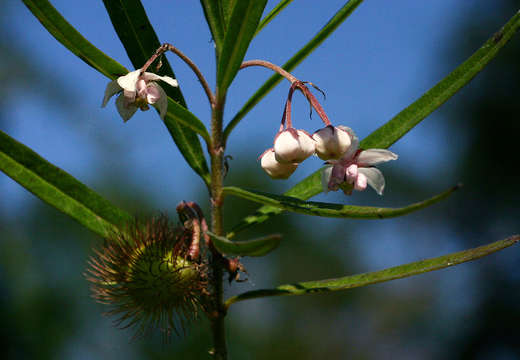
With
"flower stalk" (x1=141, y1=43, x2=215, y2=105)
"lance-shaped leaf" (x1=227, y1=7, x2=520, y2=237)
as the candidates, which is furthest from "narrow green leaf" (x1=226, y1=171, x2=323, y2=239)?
"flower stalk" (x1=141, y1=43, x2=215, y2=105)

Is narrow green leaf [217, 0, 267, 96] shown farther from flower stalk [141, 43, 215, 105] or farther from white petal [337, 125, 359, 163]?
white petal [337, 125, 359, 163]

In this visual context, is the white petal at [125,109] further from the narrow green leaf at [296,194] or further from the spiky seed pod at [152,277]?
the narrow green leaf at [296,194]

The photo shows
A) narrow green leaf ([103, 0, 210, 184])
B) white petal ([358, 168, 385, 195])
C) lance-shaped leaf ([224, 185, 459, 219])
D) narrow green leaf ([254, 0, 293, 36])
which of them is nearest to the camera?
lance-shaped leaf ([224, 185, 459, 219])

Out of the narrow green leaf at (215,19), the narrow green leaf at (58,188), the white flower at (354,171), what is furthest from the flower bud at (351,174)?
the narrow green leaf at (58,188)

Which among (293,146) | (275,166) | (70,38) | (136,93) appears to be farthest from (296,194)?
(70,38)

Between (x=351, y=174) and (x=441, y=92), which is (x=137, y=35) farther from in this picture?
(x=441, y=92)
